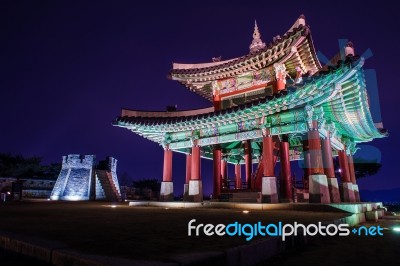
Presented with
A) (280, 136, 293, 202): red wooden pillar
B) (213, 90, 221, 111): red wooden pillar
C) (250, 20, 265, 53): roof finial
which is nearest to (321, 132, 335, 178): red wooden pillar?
(280, 136, 293, 202): red wooden pillar

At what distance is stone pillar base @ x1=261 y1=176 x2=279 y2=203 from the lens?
1437 centimetres

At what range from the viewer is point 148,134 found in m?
21.7

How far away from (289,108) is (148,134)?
37.8ft

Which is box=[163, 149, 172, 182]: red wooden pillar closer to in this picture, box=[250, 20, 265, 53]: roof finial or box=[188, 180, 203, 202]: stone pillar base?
box=[188, 180, 203, 202]: stone pillar base

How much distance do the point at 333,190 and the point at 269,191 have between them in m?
3.26

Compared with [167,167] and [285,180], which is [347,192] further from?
[167,167]

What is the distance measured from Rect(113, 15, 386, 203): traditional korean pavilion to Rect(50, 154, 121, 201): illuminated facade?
1768 cm

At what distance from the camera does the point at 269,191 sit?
47.6 feet

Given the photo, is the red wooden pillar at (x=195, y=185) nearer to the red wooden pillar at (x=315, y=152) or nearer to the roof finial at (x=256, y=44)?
the red wooden pillar at (x=315, y=152)

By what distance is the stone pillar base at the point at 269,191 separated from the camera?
1437 cm

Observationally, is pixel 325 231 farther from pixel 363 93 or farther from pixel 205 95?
pixel 205 95

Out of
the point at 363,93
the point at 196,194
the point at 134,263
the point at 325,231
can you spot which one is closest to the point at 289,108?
the point at 363,93

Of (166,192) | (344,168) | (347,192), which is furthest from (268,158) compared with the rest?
(166,192)

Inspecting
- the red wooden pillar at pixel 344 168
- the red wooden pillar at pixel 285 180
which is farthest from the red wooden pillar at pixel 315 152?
the red wooden pillar at pixel 344 168
